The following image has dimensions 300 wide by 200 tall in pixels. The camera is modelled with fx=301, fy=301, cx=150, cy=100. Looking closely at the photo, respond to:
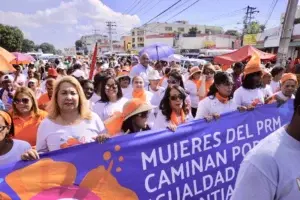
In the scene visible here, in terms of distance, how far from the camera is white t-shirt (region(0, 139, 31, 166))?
2376 millimetres

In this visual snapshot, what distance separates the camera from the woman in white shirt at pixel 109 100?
159 inches

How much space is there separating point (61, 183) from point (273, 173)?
167cm

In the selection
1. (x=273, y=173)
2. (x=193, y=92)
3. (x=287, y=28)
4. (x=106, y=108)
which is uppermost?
(x=287, y=28)

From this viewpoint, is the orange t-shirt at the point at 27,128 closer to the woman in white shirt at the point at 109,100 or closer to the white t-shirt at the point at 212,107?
the woman in white shirt at the point at 109,100

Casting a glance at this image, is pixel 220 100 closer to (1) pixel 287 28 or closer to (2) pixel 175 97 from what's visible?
(2) pixel 175 97

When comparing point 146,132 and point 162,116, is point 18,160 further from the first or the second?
point 162,116

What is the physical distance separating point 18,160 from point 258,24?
79.4m

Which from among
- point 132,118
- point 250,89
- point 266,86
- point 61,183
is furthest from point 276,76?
point 61,183

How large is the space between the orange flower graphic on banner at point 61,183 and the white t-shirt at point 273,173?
1.45m

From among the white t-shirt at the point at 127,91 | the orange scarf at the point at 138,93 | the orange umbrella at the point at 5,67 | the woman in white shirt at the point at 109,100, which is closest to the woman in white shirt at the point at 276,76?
the orange scarf at the point at 138,93

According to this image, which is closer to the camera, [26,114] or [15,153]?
[15,153]

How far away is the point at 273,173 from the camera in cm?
123

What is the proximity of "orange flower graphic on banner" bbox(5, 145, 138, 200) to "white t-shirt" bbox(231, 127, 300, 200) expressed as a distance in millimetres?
1450

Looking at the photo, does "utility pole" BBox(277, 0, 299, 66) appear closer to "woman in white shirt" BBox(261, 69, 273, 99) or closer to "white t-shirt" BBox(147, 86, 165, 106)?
"woman in white shirt" BBox(261, 69, 273, 99)
